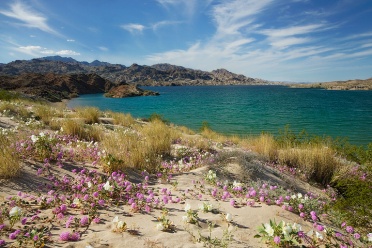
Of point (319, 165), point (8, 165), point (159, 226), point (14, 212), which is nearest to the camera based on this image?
point (14, 212)

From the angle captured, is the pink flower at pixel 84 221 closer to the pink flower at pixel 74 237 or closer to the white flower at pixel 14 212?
the pink flower at pixel 74 237

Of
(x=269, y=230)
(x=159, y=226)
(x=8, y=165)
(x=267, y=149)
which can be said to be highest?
(x=8, y=165)

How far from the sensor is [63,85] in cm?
7200

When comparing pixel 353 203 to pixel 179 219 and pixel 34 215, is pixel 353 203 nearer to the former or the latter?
pixel 179 219

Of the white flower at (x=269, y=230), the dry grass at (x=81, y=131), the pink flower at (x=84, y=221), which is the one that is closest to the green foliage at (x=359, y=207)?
the white flower at (x=269, y=230)

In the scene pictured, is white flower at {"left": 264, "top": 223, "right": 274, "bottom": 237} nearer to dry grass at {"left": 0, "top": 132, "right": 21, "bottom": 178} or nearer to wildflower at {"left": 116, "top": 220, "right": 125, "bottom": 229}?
wildflower at {"left": 116, "top": 220, "right": 125, "bottom": 229}

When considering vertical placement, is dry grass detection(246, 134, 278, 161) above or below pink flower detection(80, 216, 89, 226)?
below

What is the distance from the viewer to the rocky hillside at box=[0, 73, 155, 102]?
59141mm

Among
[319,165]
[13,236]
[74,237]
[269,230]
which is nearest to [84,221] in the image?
[74,237]

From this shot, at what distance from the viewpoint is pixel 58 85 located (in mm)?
69375

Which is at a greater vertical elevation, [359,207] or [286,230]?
[286,230]

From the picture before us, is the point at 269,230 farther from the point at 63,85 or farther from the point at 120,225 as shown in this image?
the point at 63,85

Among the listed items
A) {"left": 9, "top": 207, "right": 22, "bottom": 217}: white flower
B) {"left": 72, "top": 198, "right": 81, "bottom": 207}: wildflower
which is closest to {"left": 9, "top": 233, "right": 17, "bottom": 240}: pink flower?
{"left": 9, "top": 207, "right": 22, "bottom": 217}: white flower

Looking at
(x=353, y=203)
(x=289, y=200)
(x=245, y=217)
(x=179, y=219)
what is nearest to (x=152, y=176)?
(x=179, y=219)
